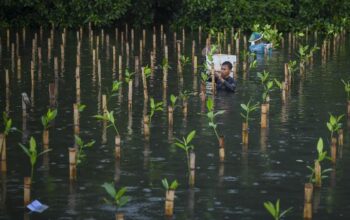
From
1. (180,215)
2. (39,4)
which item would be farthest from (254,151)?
(39,4)

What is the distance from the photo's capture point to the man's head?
2061 cm

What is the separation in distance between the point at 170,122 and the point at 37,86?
6.47 m

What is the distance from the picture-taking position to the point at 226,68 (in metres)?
20.6

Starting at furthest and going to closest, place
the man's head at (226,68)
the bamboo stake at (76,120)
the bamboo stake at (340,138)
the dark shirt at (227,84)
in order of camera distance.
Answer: the dark shirt at (227,84), the man's head at (226,68), the bamboo stake at (76,120), the bamboo stake at (340,138)

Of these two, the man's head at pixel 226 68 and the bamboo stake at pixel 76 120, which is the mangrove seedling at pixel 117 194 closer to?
the bamboo stake at pixel 76 120

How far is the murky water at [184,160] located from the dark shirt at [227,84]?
0.86 feet

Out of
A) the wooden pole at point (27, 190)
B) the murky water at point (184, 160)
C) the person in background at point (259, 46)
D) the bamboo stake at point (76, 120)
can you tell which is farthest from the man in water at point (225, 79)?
the wooden pole at point (27, 190)

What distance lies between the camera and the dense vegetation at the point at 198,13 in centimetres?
3859

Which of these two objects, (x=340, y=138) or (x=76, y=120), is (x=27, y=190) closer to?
(x=76, y=120)

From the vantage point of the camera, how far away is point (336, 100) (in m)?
19.9

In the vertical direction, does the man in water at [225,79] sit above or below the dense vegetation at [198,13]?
below

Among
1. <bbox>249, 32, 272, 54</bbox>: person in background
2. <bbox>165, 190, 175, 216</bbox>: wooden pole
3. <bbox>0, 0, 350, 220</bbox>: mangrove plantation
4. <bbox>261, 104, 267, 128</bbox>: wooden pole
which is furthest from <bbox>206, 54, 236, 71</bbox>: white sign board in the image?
<bbox>165, 190, 175, 216</bbox>: wooden pole

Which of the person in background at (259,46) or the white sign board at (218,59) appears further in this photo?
the person in background at (259,46)

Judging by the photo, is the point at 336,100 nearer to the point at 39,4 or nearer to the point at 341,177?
the point at 341,177
